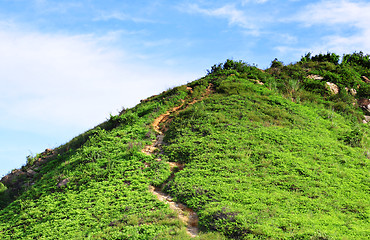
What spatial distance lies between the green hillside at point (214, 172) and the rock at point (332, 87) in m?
0.61

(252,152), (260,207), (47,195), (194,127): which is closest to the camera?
(260,207)

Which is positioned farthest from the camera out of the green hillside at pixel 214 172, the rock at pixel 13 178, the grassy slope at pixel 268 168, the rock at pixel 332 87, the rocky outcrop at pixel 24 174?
the rock at pixel 332 87

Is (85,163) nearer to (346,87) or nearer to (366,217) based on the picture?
(366,217)

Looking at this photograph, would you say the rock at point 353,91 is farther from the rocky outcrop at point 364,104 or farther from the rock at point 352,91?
the rocky outcrop at point 364,104

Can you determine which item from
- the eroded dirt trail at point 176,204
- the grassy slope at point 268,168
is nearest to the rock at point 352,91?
the grassy slope at point 268,168

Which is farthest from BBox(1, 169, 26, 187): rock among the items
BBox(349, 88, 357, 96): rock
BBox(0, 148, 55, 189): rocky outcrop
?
BBox(349, 88, 357, 96): rock

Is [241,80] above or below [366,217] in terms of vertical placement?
above

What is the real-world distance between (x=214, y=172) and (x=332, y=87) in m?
16.9

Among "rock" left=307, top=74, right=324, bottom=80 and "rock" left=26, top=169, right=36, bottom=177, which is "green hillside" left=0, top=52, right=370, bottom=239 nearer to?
"rock" left=26, top=169, right=36, bottom=177

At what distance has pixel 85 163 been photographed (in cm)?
1825

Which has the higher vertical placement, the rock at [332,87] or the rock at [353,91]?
the rock at [332,87]

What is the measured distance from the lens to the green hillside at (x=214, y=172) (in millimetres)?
12633

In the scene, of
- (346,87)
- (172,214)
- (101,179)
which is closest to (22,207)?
(101,179)

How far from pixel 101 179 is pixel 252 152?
7.49 meters
